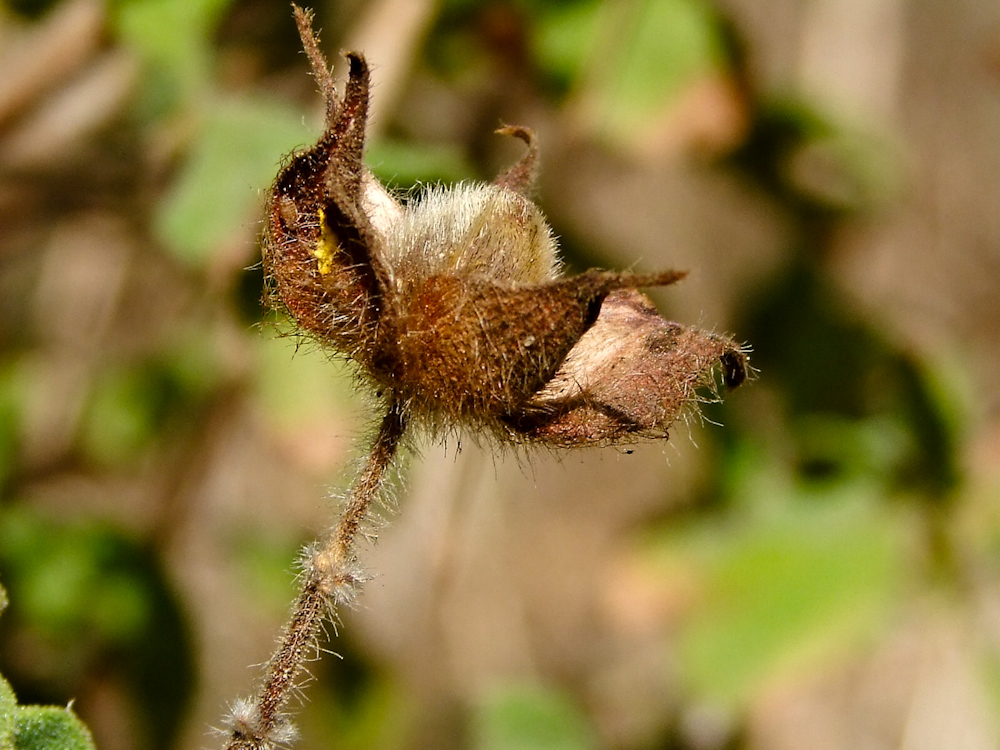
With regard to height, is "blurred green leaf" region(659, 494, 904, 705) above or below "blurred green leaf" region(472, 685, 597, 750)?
above

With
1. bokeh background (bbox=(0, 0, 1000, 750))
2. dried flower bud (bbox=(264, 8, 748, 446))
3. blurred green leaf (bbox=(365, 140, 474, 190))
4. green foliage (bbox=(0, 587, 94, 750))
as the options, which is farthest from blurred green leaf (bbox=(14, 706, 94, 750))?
bokeh background (bbox=(0, 0, 1000, 750))

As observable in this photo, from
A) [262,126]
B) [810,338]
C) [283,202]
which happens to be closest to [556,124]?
[810,338]

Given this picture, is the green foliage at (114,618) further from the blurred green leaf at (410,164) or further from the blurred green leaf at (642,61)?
the blurred green leaf at (642,61)

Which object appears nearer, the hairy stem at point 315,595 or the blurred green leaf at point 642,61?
the hairy stem at point 315,595

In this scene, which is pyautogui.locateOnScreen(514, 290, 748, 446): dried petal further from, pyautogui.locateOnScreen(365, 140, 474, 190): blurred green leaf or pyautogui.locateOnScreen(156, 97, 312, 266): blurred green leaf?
pyautogui.locateOnScreen(156, 97, 312, 266): blurred green leaf

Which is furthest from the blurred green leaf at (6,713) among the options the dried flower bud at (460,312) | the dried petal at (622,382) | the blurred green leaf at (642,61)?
the blurred green leaf at (642,61)

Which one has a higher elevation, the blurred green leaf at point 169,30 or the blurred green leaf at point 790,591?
the blurred green leaf at point 169,30

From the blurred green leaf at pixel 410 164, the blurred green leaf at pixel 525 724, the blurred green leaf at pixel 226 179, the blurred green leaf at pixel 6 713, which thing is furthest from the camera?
the blurred green leaf at pixel 525 724

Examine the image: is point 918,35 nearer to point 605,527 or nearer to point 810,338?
point 810,338
